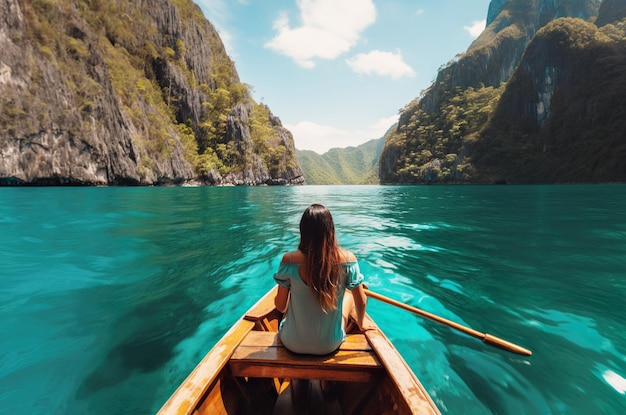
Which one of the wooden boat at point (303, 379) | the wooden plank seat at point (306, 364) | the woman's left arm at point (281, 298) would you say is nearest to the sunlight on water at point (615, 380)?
the wooden boat at point (303, 379)

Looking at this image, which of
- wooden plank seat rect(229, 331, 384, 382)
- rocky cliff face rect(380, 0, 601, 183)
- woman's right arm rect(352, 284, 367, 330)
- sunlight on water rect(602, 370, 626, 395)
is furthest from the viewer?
rocky cliff face rect(380, 0, 601, 183)

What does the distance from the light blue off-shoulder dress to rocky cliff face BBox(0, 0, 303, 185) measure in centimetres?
4269

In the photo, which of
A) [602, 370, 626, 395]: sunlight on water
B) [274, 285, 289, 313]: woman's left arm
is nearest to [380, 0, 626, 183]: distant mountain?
[602, 370, 626, 395]: sunlight on water

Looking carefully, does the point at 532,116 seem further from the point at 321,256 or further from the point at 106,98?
the point at 321,256

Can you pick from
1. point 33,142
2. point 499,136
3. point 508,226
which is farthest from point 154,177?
point 499,136

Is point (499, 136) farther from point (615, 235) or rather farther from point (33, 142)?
point (33, 142)

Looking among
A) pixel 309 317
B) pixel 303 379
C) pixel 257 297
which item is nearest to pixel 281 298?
pixel 309 317

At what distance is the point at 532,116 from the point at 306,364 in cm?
10310

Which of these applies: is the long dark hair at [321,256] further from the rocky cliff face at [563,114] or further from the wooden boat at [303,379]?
the rocky cliff face at [563,114]

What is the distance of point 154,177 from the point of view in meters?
49.1

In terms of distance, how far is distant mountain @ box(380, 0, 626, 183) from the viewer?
6353cm

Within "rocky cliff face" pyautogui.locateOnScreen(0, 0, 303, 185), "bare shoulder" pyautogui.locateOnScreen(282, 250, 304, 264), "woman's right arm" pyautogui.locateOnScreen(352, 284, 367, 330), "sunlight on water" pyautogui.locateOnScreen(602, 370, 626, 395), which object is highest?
"rocky cliff face" pyautogui.locateOnScreen(0, 0, 303, 185)

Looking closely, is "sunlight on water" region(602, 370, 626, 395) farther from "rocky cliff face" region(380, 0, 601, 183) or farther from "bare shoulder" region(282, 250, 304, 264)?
"rocky cliff face" region(380, 0, 601, 183)

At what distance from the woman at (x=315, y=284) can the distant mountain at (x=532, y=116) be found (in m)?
80.3
